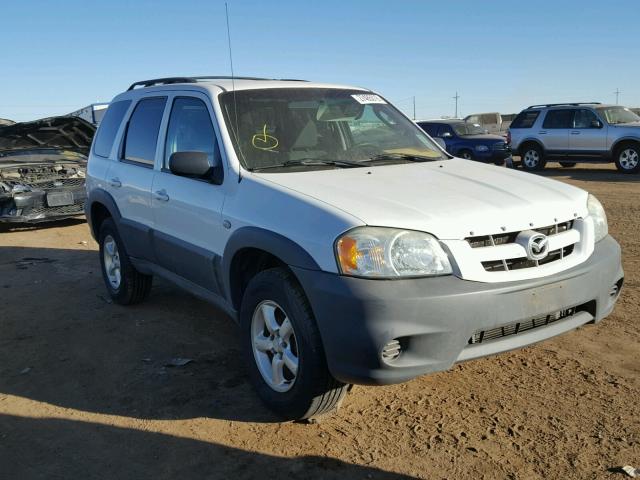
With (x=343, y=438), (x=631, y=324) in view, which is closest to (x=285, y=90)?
(x=343, y=438)

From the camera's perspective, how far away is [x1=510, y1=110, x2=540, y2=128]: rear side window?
17.5 meters

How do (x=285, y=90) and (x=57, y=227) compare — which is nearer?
(x=285, y=90)

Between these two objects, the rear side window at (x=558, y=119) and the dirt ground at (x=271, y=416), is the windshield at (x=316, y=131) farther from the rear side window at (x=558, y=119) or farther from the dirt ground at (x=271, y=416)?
the rear side window at (x=558, y=119)

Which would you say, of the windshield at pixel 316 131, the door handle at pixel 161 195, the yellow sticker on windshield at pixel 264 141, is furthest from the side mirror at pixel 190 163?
the door handle at pixel 161 195

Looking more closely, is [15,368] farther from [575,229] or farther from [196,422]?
[575,229]

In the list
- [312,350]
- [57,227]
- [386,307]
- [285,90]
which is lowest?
[57,227]

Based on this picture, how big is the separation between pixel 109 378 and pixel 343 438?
5.84 ft

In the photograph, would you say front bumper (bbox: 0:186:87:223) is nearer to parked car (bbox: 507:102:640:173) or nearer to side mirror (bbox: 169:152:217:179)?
side mirror (bbox: 169:152:217:179)

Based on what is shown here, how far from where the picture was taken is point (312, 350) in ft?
9.89

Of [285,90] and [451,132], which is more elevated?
[285,90]

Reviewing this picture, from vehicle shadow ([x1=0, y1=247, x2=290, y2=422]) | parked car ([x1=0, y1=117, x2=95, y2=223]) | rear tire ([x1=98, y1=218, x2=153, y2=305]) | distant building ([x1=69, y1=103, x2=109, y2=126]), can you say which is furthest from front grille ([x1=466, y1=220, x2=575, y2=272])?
distant building ([x1=69, y1=103, x2=109, y2=126])

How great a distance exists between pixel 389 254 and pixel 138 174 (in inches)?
110

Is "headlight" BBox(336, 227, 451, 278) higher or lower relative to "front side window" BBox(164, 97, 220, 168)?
lower

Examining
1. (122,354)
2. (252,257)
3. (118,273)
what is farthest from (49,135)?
(252,257)
